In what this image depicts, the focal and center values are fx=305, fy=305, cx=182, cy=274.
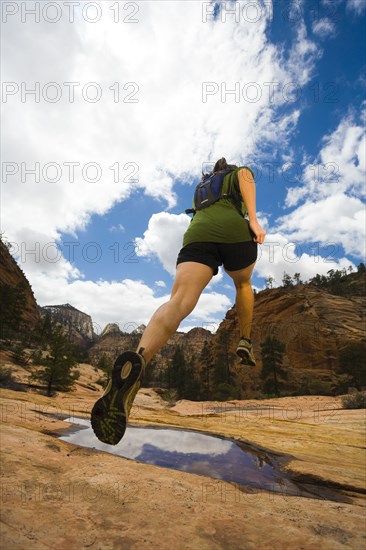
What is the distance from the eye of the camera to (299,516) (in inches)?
84.8

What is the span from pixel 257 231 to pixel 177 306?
0.72 m

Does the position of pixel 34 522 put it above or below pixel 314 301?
below

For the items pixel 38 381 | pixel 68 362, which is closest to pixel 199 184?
pixel 68 362

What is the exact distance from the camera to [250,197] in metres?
2.07

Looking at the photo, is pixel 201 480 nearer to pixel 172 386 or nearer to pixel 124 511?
pixel 124 511

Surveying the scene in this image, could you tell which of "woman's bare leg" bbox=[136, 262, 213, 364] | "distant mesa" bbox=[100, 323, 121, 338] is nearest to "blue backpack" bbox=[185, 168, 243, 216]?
"woman's bare leg" bbox=[136, 262, 213, 364]

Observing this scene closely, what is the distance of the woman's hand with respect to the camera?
1.95m

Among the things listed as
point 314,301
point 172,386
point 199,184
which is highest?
point 314,301

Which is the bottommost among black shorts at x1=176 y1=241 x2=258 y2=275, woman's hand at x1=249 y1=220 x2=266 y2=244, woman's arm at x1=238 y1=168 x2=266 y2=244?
black shorts at x1=176 y1=241 x2=258 y2=275

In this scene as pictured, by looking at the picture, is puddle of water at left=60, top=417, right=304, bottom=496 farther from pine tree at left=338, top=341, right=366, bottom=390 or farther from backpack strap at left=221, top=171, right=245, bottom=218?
pine tree at left=338, top=341, right=366, bottom=390

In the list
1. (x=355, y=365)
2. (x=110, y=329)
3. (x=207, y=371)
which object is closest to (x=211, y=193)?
(x=355, y=365)

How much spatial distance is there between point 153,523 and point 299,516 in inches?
43.1

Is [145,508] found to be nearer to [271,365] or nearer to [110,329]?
[271,365]

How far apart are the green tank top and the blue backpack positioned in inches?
3.3
